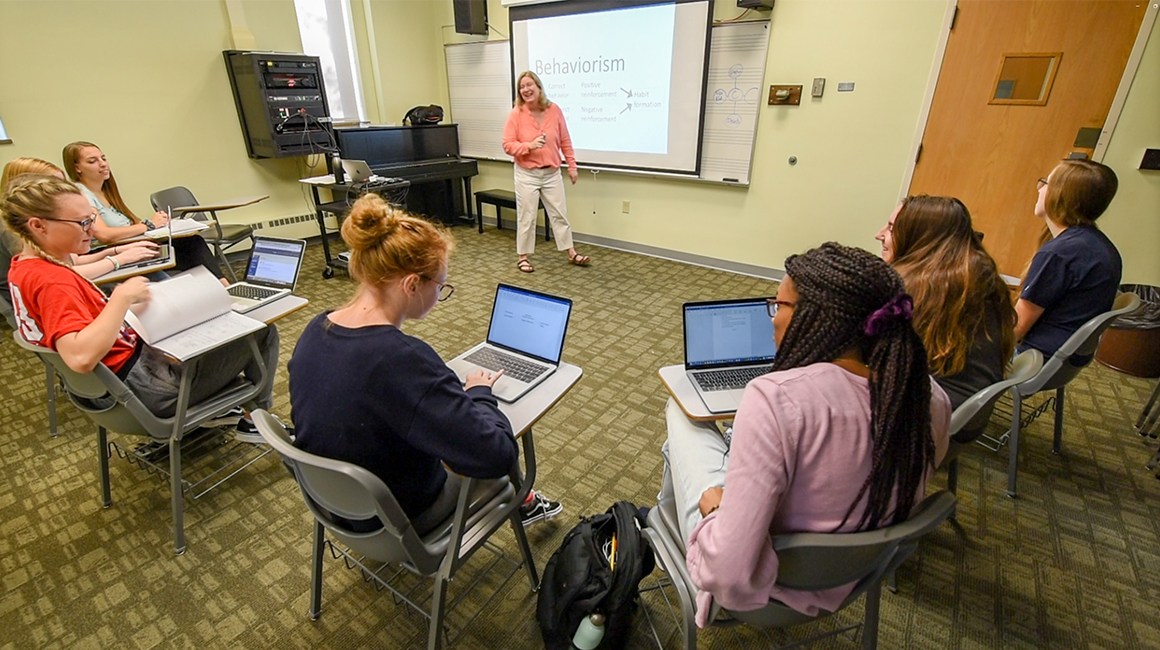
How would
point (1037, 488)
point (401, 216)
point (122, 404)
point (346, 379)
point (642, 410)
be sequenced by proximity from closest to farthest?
1. point (346, 379)
2. point (401, 216)
3. point (122, 404)
4. point (1037, 488)
5. point (642, 410)

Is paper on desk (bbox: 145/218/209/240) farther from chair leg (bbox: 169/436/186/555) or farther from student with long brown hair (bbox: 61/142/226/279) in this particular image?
chair leg (bbox: 169/436/186/555)

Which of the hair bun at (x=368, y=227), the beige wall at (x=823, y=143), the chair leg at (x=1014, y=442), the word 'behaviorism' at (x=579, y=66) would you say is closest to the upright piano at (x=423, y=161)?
the word 'behaviorism' at (x=579, y=66)

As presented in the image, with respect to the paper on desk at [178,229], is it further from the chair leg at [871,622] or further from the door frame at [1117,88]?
the door frame at [1117,88]

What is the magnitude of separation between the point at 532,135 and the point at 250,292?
2724 millimetres

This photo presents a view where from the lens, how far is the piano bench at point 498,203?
5.04 metres

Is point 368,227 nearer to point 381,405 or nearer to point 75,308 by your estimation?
point 381,405

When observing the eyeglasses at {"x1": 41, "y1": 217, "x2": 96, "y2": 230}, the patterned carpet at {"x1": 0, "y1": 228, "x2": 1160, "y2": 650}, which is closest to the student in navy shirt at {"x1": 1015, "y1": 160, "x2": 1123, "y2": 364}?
the patterned carpet at {"x1": 0, "y1": 228, "x2": 1160, "y2": 650}

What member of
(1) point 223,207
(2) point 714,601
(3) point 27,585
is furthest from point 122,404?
(1) point 223,207

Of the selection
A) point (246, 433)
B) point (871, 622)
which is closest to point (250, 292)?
point (246, 433)

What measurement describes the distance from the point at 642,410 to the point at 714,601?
1.45 meters

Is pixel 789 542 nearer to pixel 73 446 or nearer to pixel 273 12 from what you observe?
pixel 73 446

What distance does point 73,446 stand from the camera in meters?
2.14

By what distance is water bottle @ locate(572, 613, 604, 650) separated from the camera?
1243 millimetres

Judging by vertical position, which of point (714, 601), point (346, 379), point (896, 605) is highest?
point (346, 379)
